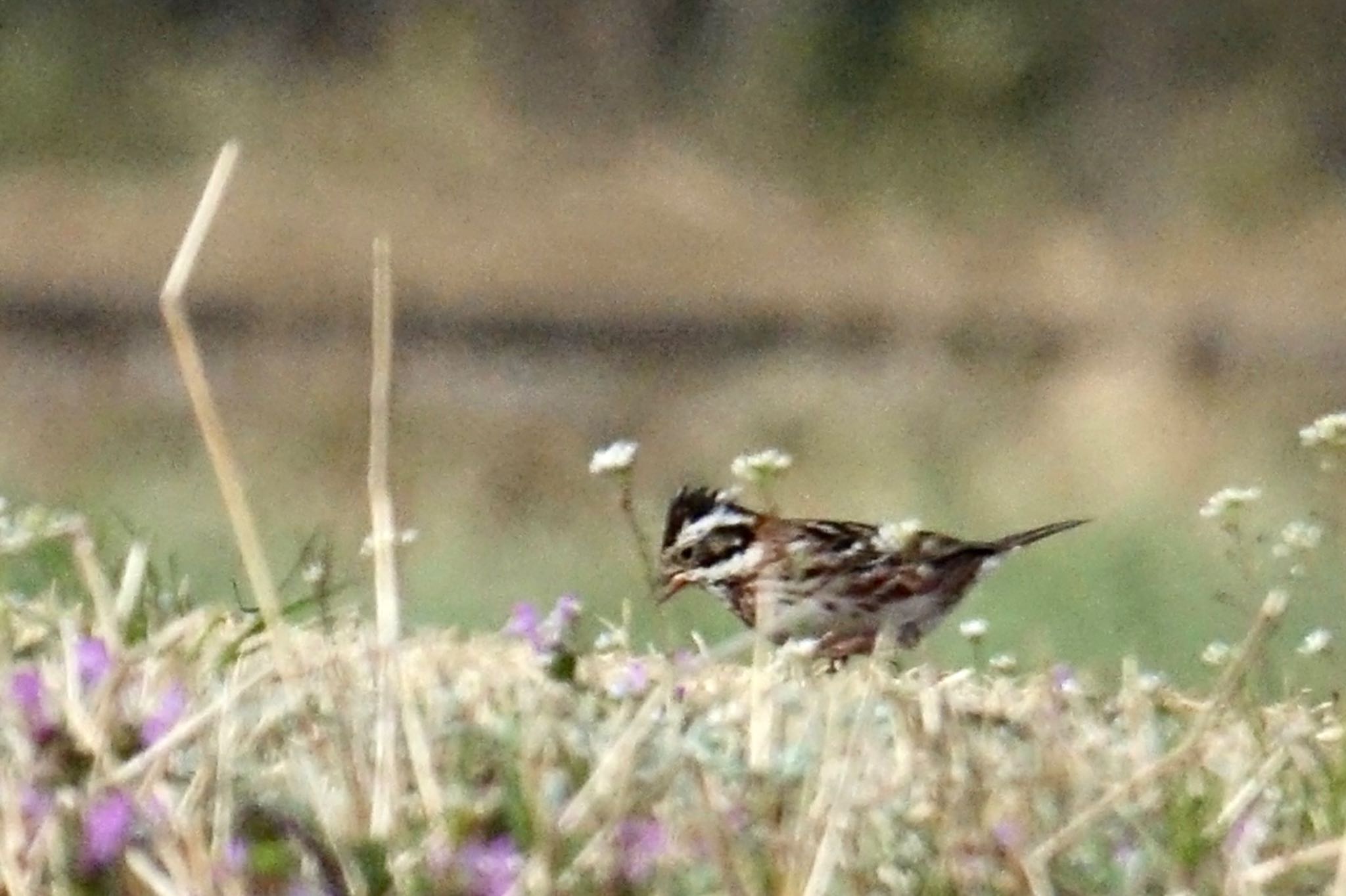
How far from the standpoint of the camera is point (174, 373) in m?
11.2

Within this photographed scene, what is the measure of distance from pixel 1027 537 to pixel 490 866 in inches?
150

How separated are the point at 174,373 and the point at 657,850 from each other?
9257mm

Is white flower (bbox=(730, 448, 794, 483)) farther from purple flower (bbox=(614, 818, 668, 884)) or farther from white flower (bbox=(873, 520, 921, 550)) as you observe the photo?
purple flower (bbox=(614, 818, 668, 884))

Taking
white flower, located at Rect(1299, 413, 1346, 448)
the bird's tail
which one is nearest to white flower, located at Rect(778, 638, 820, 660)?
white flower, located at Rect(1299, 413, 1346, 448)

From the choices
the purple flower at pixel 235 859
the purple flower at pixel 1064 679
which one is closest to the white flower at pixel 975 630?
the purple flower at pixel 1064 679

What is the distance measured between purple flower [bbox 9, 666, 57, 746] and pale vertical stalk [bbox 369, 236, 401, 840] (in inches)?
10.0

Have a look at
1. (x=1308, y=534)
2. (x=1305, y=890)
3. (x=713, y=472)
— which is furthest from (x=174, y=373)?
(x=1305, y=890)

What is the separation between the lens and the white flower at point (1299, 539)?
10.4ft

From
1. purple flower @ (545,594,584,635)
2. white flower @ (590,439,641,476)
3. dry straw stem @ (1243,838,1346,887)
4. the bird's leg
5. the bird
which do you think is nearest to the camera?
dry straw stem @ (1243,838,1346,887)

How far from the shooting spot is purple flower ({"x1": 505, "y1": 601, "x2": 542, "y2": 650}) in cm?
298

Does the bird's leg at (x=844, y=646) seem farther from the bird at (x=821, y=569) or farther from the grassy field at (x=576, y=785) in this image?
the grassy field at (x=576, y=785)

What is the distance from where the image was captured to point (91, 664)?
237cm

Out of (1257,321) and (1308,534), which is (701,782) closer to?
(1308,534)

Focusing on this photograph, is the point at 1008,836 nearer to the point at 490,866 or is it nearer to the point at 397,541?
the point at 490,866
